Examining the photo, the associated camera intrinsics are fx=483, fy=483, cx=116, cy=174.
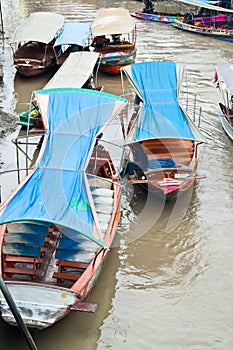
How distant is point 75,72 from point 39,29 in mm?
4645

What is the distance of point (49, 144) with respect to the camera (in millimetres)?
8641

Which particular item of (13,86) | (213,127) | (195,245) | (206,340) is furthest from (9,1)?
(206,340)

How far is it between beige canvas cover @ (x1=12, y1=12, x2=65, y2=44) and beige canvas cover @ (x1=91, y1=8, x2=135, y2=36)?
1476mm

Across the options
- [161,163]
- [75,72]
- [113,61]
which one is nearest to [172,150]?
[161,163]

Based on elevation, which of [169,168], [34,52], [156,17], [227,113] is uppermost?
[156,17]

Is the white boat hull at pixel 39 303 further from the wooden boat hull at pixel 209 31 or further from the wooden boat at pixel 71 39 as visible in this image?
the wooden boat hull at pixel 209 31

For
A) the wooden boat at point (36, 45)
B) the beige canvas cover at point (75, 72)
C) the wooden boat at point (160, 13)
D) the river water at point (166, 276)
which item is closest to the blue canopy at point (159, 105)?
the river water at point (166, 276)

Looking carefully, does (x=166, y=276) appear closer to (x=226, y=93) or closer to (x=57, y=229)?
(x=57, y=229)

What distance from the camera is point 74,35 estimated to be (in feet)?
58.6

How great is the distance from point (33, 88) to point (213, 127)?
6.45 meters

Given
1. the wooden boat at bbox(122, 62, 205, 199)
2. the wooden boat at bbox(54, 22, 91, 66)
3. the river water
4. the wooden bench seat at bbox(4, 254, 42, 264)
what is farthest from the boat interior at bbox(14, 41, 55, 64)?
the wooden bench seat at bbox(4, 254, 42, 264)

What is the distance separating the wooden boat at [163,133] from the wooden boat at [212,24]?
40.3ft

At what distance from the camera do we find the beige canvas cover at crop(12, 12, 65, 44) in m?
17.1

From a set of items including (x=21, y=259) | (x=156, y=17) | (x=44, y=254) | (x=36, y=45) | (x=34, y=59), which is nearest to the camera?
(x=21, y=259)
